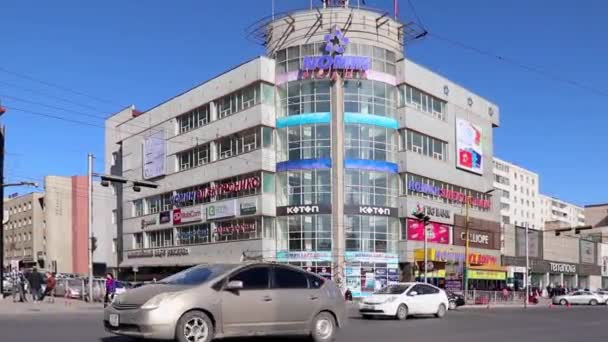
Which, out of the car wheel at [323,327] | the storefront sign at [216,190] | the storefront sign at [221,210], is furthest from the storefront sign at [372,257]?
the car wheel at [323,327]

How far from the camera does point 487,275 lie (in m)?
68.9

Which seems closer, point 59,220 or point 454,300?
point 454,300

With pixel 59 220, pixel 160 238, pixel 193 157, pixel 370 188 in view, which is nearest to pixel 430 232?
pixel 370 188

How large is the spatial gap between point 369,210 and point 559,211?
133650 mm

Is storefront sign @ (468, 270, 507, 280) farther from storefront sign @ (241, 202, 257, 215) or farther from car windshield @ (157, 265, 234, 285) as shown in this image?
car windshield @ (157, 265, 234, 285)

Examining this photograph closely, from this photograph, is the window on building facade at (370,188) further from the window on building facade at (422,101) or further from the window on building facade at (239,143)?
the window on building facade at (239,143)

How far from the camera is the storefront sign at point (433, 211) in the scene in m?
58.8

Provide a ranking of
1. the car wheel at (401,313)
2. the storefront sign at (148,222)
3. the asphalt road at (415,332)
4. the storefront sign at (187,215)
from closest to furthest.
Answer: the asphalt road at (415,332) → the car wheel at (401,313) → the storefront sign at (187,215) → the storefront sign at (148,222)

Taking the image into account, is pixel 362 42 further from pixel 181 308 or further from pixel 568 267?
pixel 568 267

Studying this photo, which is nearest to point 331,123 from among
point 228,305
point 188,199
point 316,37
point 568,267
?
point 316,37

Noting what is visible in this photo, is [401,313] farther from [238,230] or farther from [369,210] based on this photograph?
[238,230]

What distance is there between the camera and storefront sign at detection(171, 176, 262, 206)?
190ft

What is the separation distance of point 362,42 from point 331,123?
7141 millimetres

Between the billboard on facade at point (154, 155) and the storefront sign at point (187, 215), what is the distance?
194 inches
